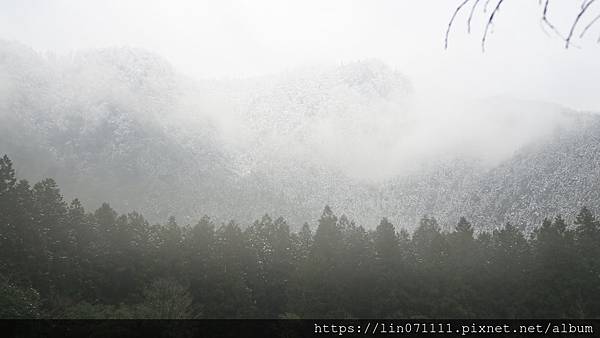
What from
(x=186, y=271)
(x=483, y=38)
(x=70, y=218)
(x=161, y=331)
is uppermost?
(x=70, y=218)

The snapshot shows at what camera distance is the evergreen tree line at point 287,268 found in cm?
4319

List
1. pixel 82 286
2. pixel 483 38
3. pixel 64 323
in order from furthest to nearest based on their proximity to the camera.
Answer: pixel 82 286
pixel 64 323
pixel 483 38

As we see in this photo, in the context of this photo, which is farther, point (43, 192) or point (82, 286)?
point (43, 192)

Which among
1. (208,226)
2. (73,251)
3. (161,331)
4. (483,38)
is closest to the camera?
(483,38)

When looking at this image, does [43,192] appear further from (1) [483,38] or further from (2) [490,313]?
(1) [483,38]

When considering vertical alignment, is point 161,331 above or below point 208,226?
below

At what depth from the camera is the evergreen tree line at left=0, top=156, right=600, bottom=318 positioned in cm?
4319

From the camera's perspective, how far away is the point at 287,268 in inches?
2056

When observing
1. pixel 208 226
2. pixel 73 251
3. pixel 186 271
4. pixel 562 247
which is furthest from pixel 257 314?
pixel 562 247

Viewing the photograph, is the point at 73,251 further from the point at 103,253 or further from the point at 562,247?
the point at 562,247

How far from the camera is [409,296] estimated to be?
154 feet

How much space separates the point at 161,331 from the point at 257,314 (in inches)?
576

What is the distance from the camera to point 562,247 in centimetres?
5025

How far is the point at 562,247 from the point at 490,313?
1183 centimetres
